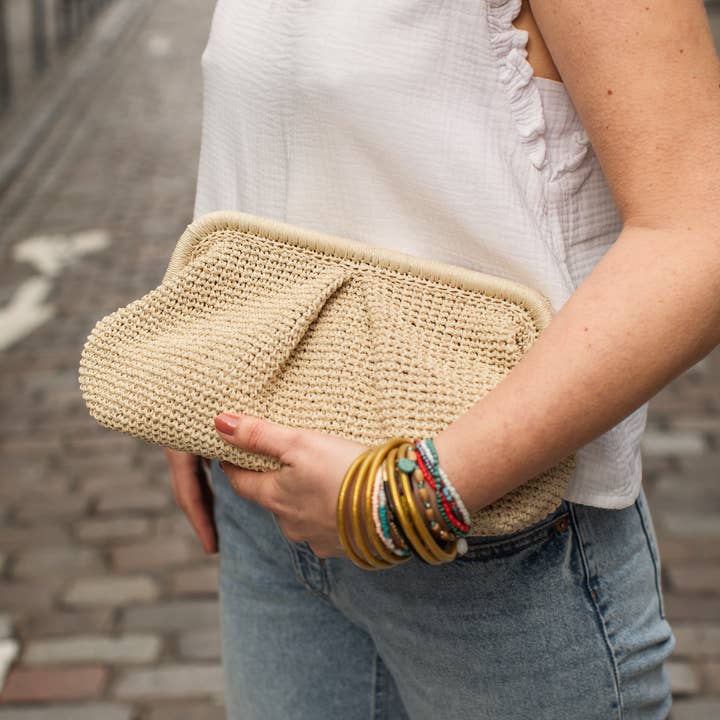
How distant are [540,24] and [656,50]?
0.12 meters

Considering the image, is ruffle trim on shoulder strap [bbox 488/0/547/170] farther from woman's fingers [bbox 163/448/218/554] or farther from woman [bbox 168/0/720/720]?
woman's fingers [bbox 163/448/218/554]

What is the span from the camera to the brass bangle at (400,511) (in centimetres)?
102

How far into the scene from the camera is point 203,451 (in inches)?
46.2

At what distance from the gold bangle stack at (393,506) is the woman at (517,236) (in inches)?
1.0

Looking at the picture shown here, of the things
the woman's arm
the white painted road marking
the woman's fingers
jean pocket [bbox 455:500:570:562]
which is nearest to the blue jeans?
jean pocket [bbox 455:500:570:562]

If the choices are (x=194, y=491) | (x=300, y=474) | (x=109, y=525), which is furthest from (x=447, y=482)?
(x=109, y=525)

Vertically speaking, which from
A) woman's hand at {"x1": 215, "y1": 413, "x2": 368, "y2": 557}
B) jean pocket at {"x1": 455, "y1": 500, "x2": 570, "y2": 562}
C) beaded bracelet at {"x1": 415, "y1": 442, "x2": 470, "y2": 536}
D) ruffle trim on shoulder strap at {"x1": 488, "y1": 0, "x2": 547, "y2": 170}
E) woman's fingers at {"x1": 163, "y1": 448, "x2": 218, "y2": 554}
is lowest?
woman's fingers at {"x1": 163, "y1": 448, "x2": 218, "y2": 554}

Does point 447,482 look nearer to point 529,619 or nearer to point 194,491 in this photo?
point 529,619

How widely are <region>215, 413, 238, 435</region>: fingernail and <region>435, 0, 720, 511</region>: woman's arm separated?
0.26 m

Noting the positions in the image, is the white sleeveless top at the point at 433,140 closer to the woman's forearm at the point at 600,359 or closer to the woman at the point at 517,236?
the woman at the point at 517,236

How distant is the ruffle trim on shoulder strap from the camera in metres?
1.04

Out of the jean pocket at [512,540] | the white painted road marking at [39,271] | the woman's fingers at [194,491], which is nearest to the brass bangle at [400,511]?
the jean pocket at [512,540]

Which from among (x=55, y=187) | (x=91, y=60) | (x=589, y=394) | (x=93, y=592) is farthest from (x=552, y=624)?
(x=91, y=60)

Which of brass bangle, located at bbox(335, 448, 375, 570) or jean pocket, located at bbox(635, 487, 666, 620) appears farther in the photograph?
jean pocket, located at bbox(635, 487, 666, 620)
